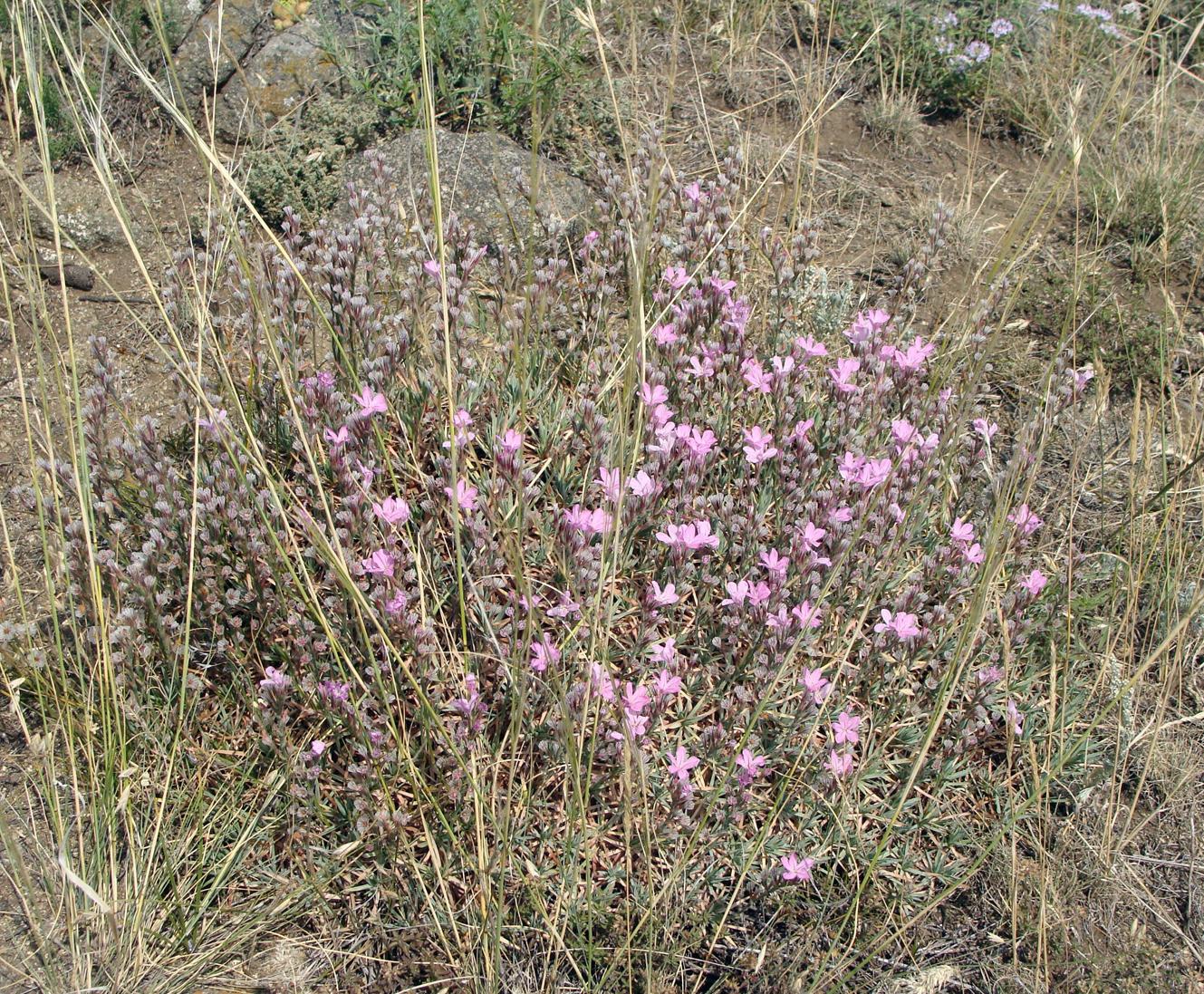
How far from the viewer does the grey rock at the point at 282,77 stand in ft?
16.6

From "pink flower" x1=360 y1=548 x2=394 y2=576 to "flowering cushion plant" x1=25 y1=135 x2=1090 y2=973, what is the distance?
10mm

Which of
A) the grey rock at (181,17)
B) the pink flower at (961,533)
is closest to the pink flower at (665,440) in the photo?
the pink flower at (961,533)

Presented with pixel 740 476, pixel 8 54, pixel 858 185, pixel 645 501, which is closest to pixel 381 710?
pixel 645 501

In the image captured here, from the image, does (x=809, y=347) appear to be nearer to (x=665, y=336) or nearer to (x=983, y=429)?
(x=665, y=336)

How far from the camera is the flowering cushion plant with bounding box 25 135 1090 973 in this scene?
2.66 meters

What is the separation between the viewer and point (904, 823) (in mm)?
2826

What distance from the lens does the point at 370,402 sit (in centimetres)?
294

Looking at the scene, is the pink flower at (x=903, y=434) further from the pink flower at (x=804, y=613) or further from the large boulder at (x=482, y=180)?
the large boulder at (x=482, y=180)

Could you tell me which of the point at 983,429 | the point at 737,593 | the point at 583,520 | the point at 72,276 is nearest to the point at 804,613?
the point at 737,593

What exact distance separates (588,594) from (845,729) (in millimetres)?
770

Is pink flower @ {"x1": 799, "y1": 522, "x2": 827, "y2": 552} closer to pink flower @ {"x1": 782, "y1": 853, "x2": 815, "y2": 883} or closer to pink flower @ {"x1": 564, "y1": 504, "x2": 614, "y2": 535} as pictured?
pink flower @ {"x1": 564, "y1": 504, "x2": 614, "y2": 535}

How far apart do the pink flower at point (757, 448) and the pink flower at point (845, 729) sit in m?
0.78

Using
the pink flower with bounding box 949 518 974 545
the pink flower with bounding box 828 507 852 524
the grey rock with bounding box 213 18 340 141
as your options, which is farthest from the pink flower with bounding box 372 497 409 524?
the grey rock with bounding box 213 18 340 141

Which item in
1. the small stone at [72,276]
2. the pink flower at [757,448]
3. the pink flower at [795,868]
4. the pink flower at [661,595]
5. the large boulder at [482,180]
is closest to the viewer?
the pink flower at [795,868]
